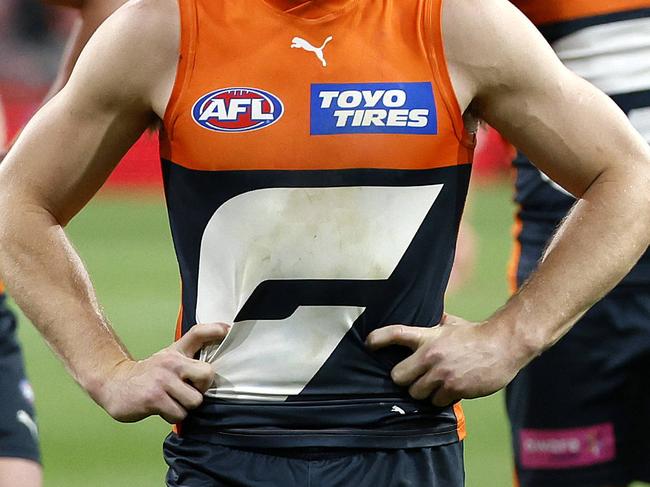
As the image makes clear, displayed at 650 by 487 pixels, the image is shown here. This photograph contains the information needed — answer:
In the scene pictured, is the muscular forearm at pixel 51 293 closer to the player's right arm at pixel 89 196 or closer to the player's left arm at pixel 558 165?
the player's right arm at pixel 89 196

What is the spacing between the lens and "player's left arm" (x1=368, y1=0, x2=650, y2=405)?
9.85ft

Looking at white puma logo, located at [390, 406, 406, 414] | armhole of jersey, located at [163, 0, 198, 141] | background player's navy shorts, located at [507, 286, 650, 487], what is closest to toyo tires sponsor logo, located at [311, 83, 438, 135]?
armhole of jersey, located at [163, 0, 198, 141]

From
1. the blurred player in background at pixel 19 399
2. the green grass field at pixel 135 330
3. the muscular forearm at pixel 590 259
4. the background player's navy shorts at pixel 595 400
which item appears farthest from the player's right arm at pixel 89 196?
the green grass field at pixel 135 330

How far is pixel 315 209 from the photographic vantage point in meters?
3.00

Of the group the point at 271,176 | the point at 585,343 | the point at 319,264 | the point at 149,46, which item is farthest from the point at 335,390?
the point at 585,343

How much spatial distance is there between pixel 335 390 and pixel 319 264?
26 cm

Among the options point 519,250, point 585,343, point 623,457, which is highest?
point 519,250

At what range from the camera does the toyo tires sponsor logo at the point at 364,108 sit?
2951 millimetres

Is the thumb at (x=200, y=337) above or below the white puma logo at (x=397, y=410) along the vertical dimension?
above

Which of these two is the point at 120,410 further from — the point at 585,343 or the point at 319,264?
the point at 585,343

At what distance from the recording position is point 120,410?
3.03 m

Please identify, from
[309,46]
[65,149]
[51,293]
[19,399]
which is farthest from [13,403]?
[309,46]

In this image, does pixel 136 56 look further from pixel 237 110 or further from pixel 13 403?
pixel 13 403

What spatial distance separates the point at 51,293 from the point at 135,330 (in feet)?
25.3
